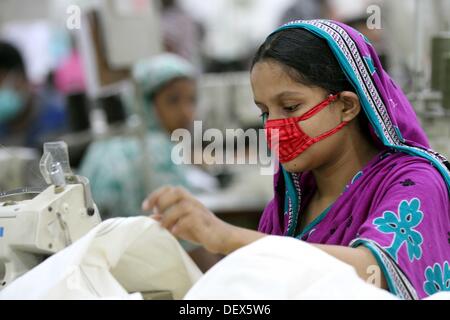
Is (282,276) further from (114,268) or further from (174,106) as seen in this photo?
(174,106)

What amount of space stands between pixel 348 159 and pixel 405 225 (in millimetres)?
316

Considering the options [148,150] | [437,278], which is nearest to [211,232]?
[437,278]

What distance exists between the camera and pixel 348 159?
189 cm

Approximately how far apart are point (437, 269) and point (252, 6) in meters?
7.61

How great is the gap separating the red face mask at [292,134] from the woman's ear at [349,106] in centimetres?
2

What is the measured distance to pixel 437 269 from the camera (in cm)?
165

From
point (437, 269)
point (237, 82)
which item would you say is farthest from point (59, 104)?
point (437, 269)

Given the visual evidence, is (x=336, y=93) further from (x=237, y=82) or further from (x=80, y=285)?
(x=237, y=82)

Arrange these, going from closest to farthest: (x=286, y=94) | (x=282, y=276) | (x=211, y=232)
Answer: (x=282, y=276) < (x=211, y=232) < (x=286, y=94)

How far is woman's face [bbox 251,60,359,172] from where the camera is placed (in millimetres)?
1771

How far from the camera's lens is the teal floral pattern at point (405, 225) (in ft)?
5.23

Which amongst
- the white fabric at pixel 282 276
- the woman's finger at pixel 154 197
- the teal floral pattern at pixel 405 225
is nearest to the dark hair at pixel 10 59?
the woman's finger at pixel 154 197

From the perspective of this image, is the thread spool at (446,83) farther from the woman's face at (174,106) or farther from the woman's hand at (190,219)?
the woman's face at (174,106)

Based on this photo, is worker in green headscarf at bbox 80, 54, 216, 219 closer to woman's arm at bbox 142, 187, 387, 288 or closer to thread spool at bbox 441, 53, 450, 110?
thread spool at bbox 441, 53, 450, 110
